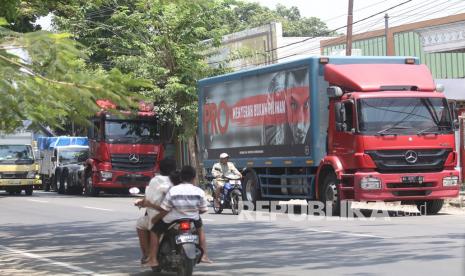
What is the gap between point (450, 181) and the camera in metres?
19.6

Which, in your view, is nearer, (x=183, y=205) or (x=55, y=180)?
(x=183, y=205)

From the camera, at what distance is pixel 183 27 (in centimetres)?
3453

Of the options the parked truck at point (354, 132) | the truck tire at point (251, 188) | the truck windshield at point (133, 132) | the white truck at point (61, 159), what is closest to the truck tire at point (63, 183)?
the white truck at point (61, 159)

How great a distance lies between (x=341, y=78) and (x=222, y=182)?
421 centimetres

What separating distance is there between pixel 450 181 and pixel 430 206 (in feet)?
5.01

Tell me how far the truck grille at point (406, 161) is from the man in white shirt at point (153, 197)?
30.6 feet

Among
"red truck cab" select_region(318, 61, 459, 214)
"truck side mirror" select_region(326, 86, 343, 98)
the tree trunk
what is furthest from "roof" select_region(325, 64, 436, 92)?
the tree trunk

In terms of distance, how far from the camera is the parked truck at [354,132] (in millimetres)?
19172

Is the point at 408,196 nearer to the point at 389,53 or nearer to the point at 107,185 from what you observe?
the point at 107,185

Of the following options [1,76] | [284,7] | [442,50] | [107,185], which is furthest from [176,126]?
[284,7]

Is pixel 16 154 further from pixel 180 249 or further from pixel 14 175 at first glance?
pixel 180 249

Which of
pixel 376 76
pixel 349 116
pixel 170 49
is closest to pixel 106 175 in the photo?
pixel 170 49

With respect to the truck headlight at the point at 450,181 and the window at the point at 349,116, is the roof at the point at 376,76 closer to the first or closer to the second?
the window at the point at 349,116

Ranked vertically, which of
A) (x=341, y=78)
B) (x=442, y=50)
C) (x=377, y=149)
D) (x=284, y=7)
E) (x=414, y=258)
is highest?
(x=284, y=7)
